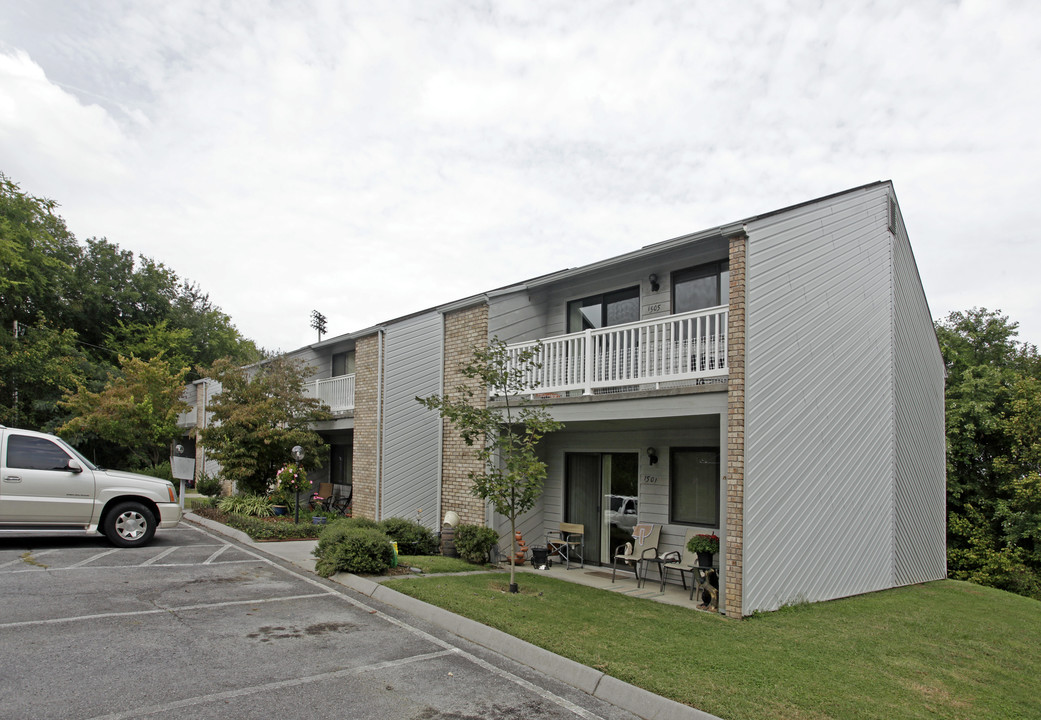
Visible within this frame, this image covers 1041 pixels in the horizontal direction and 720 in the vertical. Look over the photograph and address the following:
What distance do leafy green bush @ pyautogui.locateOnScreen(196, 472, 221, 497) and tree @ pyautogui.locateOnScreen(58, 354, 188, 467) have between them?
6.77 ft

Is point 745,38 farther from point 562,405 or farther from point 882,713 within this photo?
point 882,713

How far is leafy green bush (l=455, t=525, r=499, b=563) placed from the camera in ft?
40.1

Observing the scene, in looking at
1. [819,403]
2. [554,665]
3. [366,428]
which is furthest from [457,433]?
[554,665]

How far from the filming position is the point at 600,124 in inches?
598

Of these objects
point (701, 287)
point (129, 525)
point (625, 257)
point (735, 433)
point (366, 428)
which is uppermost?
point (625, 257)

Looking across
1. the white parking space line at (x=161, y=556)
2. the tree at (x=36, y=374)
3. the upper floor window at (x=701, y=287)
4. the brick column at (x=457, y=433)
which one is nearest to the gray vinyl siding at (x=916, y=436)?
the upper floor window at (x=701, y=287)

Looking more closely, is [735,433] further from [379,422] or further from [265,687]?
[379,422]

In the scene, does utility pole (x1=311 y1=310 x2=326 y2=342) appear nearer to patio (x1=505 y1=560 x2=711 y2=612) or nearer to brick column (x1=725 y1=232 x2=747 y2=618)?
patio (x1=505 y1=560 x2=711 y2=612)

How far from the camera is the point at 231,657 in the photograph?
607 centimetres

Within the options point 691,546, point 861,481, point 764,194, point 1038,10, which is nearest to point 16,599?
point 691,546

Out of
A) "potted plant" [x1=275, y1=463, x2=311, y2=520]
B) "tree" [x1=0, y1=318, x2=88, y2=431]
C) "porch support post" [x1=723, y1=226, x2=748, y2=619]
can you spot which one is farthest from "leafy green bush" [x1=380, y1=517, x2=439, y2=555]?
"tree" [x1=0, y1=318, x2=88, y2=431]

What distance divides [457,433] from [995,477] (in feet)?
63.0

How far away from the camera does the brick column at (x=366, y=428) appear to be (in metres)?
16.1

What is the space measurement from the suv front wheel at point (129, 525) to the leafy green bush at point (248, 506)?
519cm
